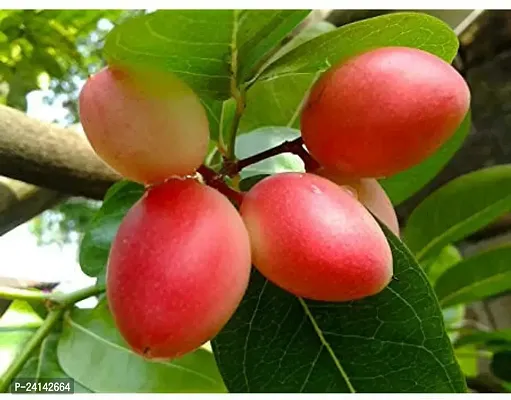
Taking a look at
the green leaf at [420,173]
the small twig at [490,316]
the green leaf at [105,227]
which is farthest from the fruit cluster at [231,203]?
the small twig at [490,316]

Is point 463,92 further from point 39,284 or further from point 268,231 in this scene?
point 39,284

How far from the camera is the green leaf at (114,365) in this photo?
39cm

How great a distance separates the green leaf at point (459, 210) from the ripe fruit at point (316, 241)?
0.34 m

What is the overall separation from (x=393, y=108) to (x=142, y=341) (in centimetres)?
10

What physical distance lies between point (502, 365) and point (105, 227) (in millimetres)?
356

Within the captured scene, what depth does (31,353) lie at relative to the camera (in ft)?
1.29

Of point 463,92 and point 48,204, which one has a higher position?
point 463,92

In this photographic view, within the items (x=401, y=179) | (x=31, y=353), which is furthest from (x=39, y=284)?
(x=401, y=179)

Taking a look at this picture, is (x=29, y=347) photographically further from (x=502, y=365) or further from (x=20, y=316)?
(x=502, y=365)

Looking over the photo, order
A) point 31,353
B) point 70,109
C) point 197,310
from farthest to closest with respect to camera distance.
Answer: point 70,109 → point 31,353 → point 197,310

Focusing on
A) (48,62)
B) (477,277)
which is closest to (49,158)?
(48,62)

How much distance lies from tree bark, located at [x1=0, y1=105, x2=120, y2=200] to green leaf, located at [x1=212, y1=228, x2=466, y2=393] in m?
0.19

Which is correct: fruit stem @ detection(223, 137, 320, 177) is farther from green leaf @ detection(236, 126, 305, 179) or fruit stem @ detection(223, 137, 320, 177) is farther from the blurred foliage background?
the blurred foliage background

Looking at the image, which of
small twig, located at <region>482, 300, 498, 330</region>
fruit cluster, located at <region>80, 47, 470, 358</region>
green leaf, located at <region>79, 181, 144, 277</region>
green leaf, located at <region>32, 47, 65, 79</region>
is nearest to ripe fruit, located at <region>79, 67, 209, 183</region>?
fruit cluster, located at <region>80, 47, 470, 358</region>
